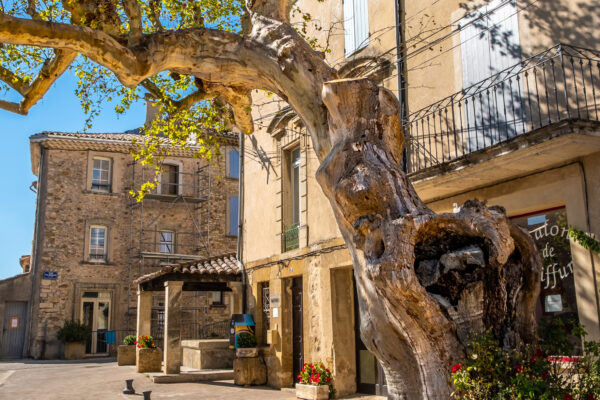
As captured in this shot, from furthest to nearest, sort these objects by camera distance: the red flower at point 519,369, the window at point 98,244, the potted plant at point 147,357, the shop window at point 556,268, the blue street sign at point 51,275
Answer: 1. the window at point 98,244
2. the blue street sign at point 51,275
3. the potted plant at point 147,357
4. the shop window at point 556,268
5. the red flower at point 519,369

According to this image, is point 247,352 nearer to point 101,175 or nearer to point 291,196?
point 291,196

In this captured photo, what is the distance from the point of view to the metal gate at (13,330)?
80.6ft

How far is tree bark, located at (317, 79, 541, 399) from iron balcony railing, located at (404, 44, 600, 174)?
3.03 metres

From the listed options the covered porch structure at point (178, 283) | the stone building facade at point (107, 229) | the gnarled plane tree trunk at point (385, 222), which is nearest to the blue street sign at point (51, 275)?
the stone building facade at point (107, 229)

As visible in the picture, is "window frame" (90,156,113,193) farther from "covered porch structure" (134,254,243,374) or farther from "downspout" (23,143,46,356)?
"covered porch structure" (134,254,243,374)

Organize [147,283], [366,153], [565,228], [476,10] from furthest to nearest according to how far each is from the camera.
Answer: [147,283], [476,10], [565,228], [366,153]

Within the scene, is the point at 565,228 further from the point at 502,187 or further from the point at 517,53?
the point at 517,53

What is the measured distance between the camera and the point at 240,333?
14.4 meters

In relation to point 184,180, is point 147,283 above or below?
below

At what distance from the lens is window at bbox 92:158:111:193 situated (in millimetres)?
25719

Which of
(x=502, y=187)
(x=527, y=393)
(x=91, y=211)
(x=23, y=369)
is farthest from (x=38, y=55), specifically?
(x=91, y=211)

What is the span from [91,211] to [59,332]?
5.11m

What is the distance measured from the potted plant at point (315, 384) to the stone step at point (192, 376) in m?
4.41

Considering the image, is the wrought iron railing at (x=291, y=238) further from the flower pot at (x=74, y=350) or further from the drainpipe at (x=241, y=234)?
the flower pot at (x=74, y=350)
